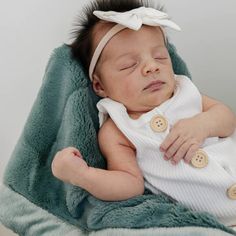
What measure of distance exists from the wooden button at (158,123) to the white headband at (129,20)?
189mm

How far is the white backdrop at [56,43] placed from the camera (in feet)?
4.41

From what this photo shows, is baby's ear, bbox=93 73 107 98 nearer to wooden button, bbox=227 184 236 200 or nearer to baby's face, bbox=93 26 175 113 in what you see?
baby's face, bbox=93 26 175 113

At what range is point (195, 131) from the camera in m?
0.97

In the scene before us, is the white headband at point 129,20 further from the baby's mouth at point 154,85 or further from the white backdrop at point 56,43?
the white backdrop at point 56,43

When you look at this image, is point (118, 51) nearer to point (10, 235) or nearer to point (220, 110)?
point (220, 110)

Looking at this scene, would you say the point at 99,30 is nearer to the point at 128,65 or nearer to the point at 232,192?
the point at 128,65

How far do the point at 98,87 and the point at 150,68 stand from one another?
16 centimetres

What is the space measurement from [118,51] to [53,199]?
35 cm

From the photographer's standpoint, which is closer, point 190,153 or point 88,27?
point 190,153

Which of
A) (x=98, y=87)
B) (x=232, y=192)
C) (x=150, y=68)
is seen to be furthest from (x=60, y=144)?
(x=232, y=192)

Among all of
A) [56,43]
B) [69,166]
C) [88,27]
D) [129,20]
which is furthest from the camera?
[56,43]

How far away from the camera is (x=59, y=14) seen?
135cm

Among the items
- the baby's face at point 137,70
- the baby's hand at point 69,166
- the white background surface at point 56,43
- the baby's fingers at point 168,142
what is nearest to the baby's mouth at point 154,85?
the baby's face at point 137,70

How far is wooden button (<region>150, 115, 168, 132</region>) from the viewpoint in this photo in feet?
3.19
